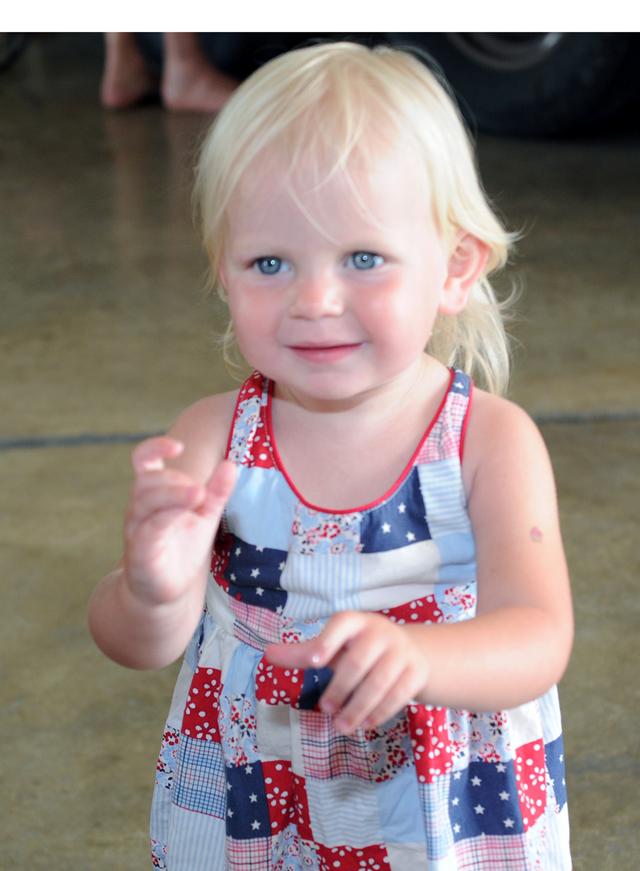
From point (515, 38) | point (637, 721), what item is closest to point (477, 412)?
point (637, 721)

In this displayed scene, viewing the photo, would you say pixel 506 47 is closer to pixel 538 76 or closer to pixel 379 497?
pixel 538 76

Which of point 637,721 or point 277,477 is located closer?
point 277,477

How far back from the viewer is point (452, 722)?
107 cm

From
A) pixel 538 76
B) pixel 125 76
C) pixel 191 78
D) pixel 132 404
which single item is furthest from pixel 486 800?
pixel 125 76

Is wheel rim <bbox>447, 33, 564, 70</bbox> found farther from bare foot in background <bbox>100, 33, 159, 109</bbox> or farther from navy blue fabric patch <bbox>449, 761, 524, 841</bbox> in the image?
navy blue fabric patch <bbox>449, 761, 524, 841</bbox>

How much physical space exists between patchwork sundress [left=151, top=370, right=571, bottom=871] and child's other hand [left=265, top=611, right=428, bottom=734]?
0.70 feet

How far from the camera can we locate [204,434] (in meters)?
1.14

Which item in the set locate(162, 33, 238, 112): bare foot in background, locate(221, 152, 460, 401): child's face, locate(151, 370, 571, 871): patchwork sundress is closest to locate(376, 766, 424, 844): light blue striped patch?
locate(151, 370, 571, 871): patchwork sundress

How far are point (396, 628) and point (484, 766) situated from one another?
0.91 ft

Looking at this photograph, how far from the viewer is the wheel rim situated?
3787mm

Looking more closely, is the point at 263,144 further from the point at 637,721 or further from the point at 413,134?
the point at 637,721

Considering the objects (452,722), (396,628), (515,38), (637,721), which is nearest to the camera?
(396,628)

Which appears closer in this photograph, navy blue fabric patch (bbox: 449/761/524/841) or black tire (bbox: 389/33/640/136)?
navy blue fabric patch (bbox: 449/761/524/841)

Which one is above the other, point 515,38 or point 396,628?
point 396,628
